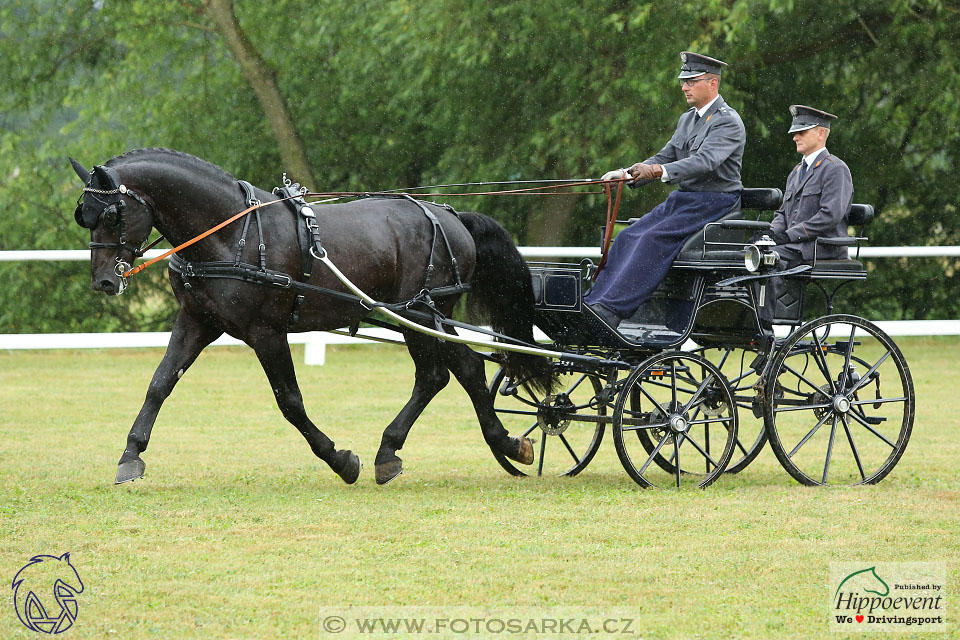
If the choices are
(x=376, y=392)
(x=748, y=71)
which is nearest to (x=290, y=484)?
(x=376, y=392)

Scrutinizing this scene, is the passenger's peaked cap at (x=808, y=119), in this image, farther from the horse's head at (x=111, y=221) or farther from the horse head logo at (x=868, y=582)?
the horse's head at (x=111, y=221)

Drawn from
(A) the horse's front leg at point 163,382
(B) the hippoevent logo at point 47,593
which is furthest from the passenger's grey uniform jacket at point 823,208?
(B) the hippoevent logo at point 47,593

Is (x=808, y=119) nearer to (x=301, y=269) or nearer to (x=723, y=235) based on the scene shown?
(x=723, y=235)

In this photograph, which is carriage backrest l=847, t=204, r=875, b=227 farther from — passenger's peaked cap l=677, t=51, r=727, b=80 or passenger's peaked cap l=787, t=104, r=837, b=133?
passenger's peaked cap l=677, t=51, r=727, b=80

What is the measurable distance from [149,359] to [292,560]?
9392mm

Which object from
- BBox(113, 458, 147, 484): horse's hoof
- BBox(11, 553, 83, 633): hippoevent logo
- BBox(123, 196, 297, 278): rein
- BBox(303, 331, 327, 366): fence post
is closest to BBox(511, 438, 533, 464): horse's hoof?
BBox(123, 196, 297, 278): rein

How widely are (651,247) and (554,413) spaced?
114 cm

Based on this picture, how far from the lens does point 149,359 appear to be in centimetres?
1427

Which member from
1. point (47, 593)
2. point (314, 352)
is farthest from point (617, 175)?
point (314, 352)

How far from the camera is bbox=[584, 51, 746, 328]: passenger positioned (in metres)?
6.96

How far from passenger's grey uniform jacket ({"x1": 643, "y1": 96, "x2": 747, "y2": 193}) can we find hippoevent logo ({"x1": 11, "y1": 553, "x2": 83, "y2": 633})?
355cm

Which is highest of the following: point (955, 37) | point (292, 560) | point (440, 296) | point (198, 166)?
point (955, 37)

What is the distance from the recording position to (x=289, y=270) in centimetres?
679

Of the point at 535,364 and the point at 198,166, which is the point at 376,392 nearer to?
the point at 535,364
